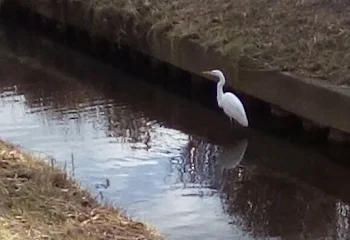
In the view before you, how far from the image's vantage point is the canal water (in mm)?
8828

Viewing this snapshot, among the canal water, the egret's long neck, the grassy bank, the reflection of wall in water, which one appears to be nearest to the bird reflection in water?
the canal water

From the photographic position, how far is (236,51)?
12.6 meters

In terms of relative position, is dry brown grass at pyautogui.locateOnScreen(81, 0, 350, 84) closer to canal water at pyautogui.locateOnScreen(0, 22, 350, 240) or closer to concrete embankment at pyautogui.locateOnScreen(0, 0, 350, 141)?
concrete embankment at pyautogui.locateOnScreen(0, 0, 350, 141)

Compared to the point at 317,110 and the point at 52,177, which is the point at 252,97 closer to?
the point at 317,110

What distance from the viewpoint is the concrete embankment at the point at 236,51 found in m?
11.1

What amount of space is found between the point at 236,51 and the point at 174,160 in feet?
8.38

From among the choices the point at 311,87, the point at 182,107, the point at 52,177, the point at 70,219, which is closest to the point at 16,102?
the point at 182,107

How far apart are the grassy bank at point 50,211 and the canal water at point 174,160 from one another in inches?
45.6

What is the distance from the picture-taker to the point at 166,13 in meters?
14.7

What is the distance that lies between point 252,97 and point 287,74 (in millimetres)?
909

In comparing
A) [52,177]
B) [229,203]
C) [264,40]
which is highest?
[264,40]

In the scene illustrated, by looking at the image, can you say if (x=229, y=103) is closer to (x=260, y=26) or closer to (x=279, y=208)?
(x=260, y=26)

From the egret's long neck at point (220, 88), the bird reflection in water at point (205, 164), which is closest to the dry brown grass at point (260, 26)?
the egret's long neck at point (220, 88)

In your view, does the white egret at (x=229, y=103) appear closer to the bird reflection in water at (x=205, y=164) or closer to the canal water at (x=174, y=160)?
the canal water at (x=174, y=160)
